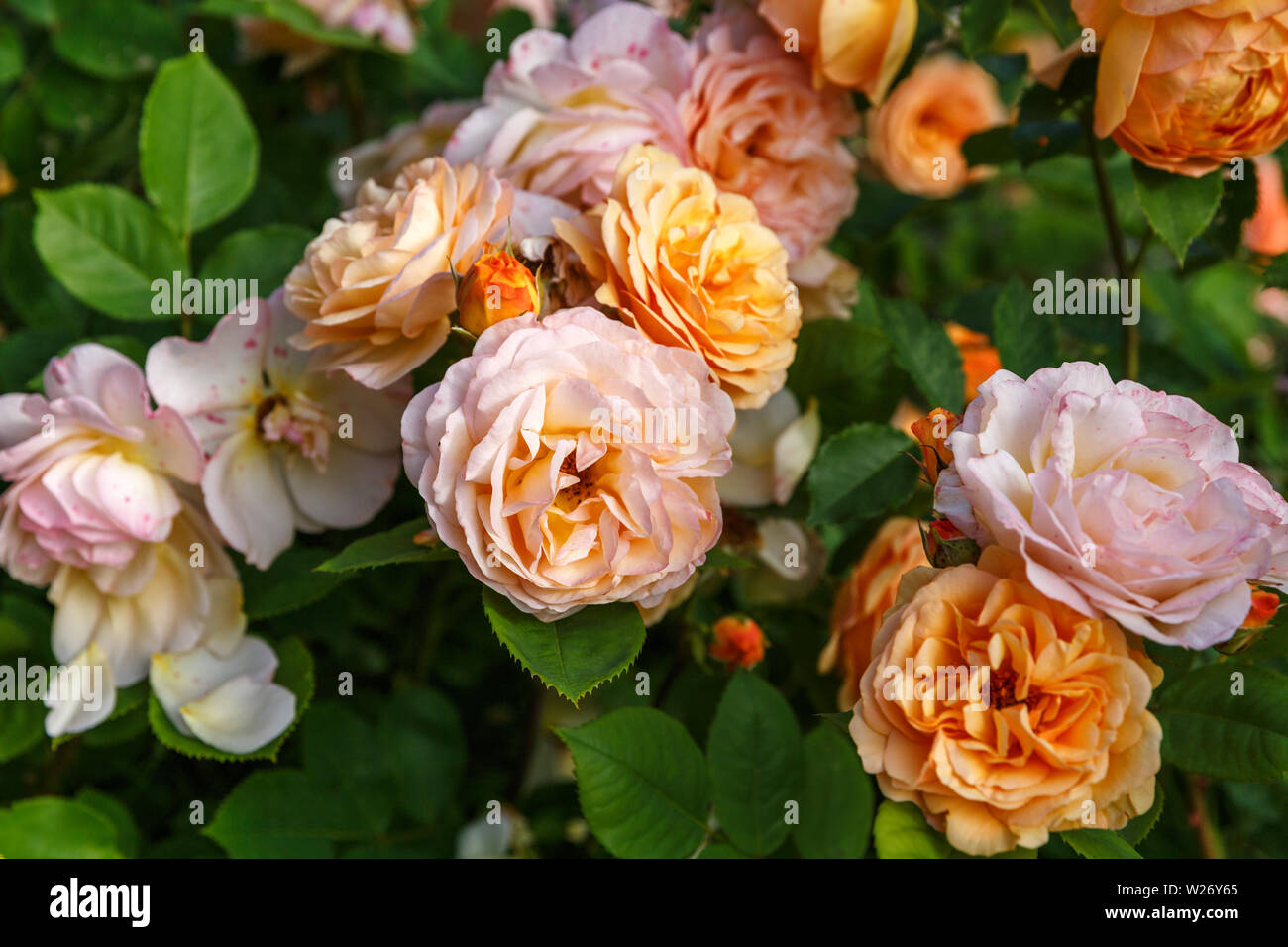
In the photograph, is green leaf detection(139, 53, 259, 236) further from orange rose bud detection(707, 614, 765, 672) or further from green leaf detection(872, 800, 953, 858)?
green leaf detection(872, 800, 953, 858)

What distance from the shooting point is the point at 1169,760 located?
0.67 m

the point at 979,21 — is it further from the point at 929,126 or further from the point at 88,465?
the point at 88,465

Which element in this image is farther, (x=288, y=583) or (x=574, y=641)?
(x=288, y=583)

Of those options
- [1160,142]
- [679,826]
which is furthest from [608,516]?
[1160,142]

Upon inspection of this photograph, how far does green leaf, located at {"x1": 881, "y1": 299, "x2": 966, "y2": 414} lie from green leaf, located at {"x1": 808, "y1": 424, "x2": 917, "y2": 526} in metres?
0.05

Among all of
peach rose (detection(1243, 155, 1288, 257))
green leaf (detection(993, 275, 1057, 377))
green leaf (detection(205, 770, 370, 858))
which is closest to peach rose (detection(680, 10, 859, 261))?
green leaf (detection(993, 275, 1057, 377))

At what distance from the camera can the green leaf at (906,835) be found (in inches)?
24.0

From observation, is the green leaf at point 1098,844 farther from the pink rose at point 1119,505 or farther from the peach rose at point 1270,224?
the peach rose at point 1270,224

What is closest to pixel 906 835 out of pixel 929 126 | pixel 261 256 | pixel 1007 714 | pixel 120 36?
pixel 1007 714

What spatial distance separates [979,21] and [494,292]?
48 cm

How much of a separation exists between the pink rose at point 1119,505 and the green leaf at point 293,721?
49 centimetres

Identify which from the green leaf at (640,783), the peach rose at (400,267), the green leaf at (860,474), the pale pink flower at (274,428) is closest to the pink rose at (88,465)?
the pale pink flower at (274,428)

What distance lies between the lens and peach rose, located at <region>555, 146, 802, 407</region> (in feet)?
2.29

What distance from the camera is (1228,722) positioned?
0.66m
